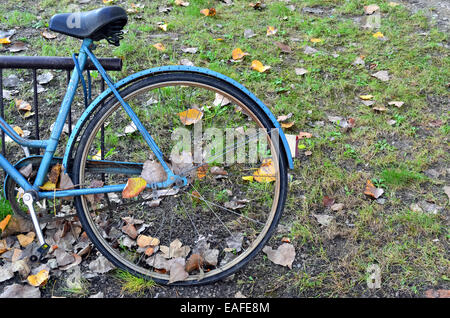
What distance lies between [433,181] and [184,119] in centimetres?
178

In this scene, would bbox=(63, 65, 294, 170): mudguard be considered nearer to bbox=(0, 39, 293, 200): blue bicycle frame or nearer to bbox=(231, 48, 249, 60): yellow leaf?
bbox=(0, 39, 293, 200): blue bicycle frame

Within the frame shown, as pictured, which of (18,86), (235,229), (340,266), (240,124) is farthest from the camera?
(18,86)

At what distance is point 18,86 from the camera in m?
3.79

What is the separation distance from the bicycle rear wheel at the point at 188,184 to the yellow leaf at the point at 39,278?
13.3 inches

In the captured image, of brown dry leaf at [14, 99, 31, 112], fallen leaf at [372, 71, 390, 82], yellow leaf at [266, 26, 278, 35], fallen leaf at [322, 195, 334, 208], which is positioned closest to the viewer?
fallen leaf at [322, 195, 334, 208]

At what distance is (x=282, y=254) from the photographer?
2.57m

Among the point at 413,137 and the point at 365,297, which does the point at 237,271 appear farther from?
the point at 413,137

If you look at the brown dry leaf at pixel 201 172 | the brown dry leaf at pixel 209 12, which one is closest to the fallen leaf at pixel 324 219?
the brown dry leaf at pixel 201 172

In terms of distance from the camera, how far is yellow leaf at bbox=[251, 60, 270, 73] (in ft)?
13.0

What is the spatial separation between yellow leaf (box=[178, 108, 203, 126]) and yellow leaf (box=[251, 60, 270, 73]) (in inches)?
37.4

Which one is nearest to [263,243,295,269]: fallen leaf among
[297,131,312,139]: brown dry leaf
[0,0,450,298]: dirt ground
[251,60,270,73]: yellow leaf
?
[0,0,450,298]: dirt ground

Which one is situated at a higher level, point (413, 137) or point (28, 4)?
point (28, 4)

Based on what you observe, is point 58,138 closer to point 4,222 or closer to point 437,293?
point 4,222

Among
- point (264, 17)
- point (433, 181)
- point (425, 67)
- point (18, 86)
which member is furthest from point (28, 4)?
point (433, 181)
